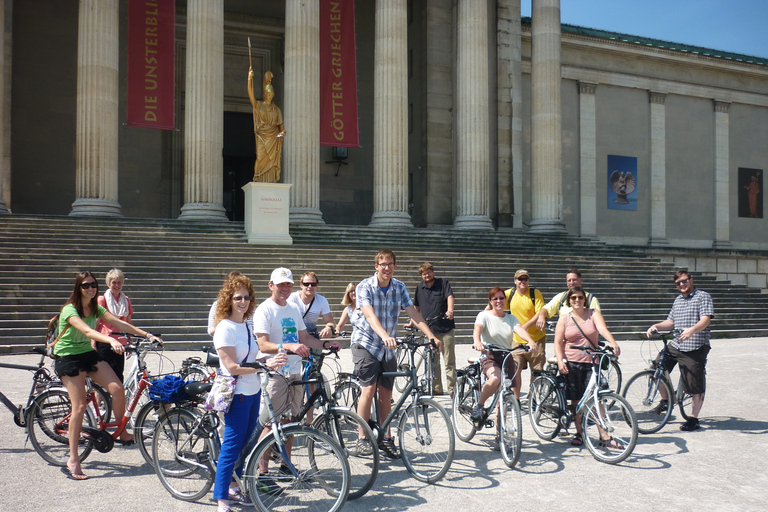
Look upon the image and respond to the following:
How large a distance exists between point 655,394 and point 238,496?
5203 millimetres

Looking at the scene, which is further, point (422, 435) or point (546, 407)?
point (546, 407)

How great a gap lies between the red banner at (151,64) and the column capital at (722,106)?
27.4m

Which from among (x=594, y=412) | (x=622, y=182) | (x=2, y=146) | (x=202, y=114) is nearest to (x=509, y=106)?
(x=622, y=182)

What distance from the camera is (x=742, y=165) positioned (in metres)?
36.7

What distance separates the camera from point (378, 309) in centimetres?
662

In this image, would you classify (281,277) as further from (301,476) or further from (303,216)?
(303,216)

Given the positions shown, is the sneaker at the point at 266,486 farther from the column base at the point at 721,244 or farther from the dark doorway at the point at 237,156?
the column base at the point at 721,244

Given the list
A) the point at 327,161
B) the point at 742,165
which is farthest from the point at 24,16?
the point at 742,165

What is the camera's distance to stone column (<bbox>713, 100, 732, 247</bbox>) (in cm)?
3575

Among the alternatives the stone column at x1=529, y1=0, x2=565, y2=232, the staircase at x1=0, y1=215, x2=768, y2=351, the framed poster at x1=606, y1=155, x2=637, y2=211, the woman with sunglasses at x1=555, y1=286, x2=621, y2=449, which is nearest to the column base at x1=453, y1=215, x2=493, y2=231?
the staircase at x1=0, y1=215, x2=768, y2=351

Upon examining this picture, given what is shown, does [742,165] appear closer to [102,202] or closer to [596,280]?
[596,280]

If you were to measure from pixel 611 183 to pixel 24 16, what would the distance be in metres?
25.6

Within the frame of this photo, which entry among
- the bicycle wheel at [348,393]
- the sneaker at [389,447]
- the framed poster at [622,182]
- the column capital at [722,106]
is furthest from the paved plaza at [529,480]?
the column capital at [722,106]

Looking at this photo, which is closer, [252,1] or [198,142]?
[198,142]
